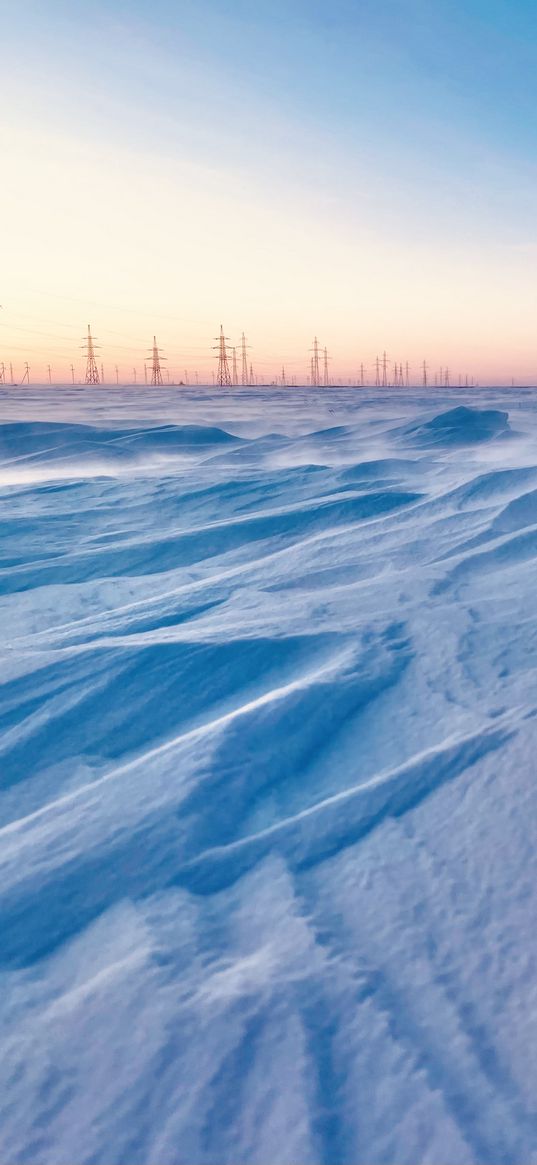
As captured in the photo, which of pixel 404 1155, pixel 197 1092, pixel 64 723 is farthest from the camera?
pixel 64 723

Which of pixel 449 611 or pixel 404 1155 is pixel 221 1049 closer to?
pixel 404 1155

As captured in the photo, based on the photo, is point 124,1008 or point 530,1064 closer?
point 530,1064

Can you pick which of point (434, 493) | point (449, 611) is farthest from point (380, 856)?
point (434, 493)

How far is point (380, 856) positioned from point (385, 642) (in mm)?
939

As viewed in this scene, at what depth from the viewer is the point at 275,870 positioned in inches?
53.9

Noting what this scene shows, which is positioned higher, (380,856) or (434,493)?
(434,493)

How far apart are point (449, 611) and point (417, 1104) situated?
165 cm

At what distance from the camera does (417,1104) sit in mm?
927

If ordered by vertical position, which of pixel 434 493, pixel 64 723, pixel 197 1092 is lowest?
pixel 197 1092

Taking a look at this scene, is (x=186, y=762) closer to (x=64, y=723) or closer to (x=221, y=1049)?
(x=64, y=723)

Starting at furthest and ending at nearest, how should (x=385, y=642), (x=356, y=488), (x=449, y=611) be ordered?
(x=356, y=488)
(x=449, y=611)
(x=385, y=642)

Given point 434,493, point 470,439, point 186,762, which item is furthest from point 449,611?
point 470,439

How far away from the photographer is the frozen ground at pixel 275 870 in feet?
3.13

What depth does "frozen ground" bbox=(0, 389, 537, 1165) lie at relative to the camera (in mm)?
955
